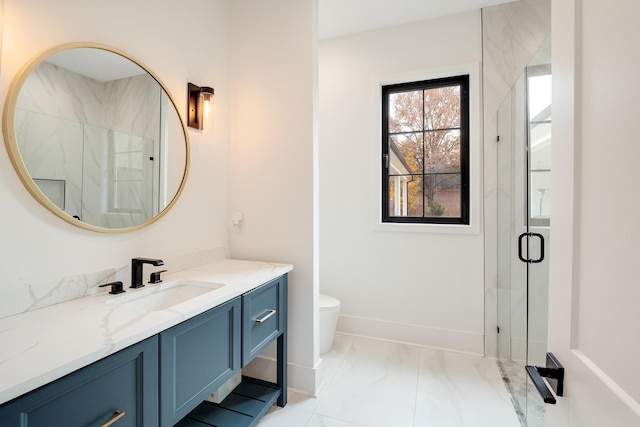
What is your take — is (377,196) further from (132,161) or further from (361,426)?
(132,161)

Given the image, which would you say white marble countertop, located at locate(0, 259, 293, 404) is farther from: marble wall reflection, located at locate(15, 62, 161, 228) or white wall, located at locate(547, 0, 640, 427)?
white wall, located at locate(547, 0, 640, 427)

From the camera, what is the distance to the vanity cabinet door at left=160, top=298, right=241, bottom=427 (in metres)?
1.02

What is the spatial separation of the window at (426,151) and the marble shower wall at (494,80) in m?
0.17

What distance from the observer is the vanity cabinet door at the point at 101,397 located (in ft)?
2.23

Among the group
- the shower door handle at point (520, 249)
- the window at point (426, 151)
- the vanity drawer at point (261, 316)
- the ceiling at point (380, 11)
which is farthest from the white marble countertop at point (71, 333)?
the ceiling at point (380, 11)

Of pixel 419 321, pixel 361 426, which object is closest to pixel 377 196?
pixel 419 321

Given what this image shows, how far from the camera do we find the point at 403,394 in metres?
1.93

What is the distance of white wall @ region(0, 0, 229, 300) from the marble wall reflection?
8 centimetres

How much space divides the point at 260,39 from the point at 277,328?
1.91 metres

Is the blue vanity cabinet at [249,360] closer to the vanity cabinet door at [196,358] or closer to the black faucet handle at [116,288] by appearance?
the vanity cabinet door at [196,358]

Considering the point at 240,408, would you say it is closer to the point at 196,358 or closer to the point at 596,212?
the point at 196,358

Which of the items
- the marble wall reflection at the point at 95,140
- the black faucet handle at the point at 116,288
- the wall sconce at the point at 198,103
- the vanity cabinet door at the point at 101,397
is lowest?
the vanity cabinet door at the point at 101,397

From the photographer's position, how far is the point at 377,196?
2.71 metres

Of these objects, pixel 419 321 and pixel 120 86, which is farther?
pixel 419 321
